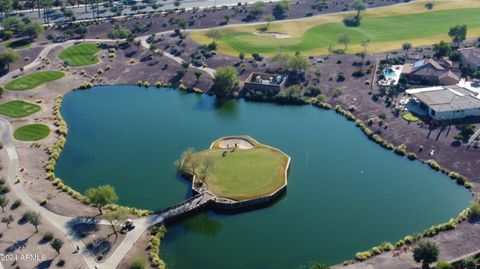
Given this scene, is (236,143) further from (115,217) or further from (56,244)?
(56,244)

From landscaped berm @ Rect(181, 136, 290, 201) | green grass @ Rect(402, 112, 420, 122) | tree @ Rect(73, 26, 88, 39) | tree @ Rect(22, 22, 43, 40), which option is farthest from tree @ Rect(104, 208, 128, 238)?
tree @ Rect(22, 22, 43, 40)

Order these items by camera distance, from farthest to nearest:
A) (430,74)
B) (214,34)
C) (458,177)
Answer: (214,34)
(430,74)
(458,177)

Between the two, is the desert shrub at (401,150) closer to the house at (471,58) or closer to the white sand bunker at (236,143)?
the white sand bunker at (236,143)

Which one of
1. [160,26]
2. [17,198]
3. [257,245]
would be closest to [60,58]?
[160,26]

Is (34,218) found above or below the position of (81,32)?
below

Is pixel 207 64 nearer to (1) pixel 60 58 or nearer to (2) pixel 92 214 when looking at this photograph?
(1) pixel 60 58

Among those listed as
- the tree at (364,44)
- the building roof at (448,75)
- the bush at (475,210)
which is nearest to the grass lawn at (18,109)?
the tree at (364,44)

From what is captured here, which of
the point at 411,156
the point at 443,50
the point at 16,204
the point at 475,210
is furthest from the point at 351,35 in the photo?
the point at 16,204
